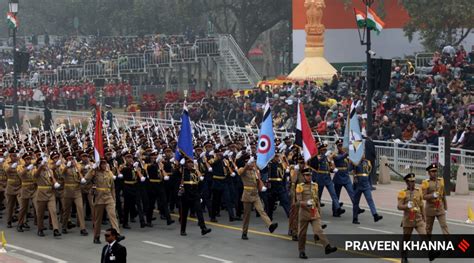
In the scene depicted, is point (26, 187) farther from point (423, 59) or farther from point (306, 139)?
point (423, 59)

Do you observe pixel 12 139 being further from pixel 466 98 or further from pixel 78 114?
pixel 78 114

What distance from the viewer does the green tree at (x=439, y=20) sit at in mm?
47031

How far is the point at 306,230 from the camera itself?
71.9 ft

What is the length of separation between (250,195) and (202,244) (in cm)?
131

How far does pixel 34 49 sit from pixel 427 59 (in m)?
34.5

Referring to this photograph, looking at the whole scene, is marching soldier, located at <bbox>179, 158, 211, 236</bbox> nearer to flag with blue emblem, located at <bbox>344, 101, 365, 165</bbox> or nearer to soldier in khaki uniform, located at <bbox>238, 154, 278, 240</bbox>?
soldier in khaki uniform, located at <bbox>238, 154, 278, 240</bbox>

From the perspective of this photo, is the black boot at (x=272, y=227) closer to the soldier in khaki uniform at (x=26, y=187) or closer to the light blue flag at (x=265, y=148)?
the light blue flag at (x=265, y=148)

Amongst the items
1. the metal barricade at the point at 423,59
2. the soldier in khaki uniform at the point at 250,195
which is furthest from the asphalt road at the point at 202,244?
the metal barricade at the point at 423,59

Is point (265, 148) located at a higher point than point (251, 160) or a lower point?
higher

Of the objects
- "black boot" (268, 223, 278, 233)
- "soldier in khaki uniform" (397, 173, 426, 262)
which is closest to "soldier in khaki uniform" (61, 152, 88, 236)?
"black boot" (268, 223, 278, 233)

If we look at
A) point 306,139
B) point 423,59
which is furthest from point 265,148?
point 423,59

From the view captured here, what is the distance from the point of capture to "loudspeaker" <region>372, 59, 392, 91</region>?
109 feet

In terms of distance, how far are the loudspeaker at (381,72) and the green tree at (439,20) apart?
14.1 metres

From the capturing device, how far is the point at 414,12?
48.9 metres
